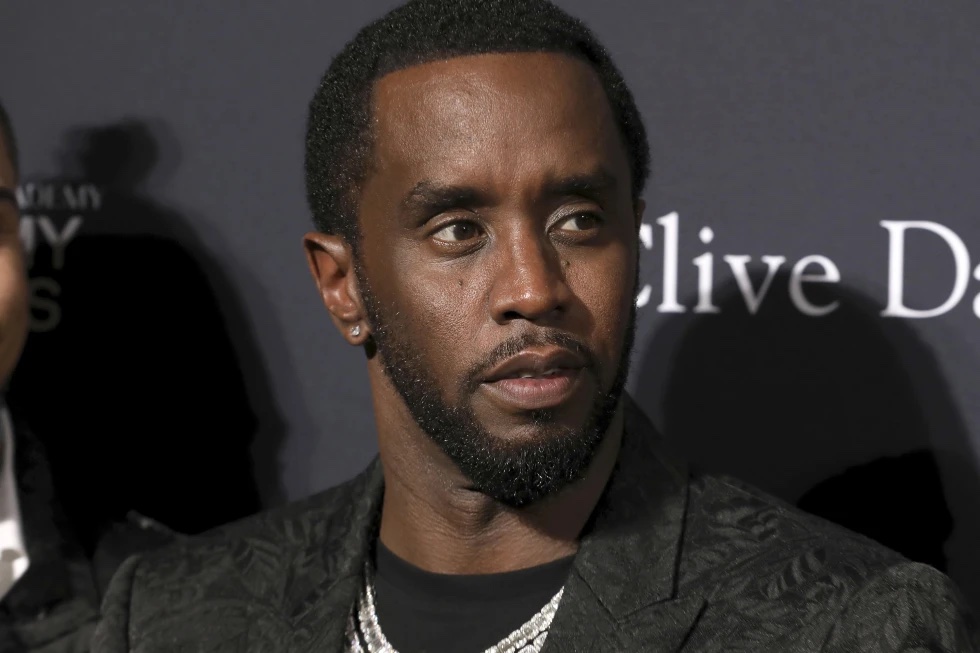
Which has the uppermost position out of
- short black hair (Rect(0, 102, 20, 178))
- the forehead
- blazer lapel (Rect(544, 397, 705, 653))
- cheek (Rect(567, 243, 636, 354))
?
the forehead

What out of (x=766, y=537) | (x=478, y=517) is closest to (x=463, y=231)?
(x=478, y=517)

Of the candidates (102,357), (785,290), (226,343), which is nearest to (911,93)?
(785,290)

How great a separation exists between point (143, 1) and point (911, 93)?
1.16m

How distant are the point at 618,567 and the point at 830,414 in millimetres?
545

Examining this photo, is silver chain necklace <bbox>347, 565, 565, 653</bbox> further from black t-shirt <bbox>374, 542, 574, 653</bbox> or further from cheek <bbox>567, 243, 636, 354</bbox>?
cheek <bbox>567, 243, 636, 354</bbox>

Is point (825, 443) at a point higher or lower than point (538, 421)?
lower

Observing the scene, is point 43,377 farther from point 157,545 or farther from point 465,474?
point 465,474

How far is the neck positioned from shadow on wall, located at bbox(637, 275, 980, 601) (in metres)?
0.40

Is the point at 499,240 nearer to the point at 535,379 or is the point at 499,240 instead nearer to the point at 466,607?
the point at 535,379

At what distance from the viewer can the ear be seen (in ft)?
5.16

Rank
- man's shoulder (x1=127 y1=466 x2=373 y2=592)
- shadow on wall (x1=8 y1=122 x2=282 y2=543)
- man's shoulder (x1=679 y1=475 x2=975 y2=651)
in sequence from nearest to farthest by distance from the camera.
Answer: man's shoulder (x1=679 y1=475 x2=975 y2=651) → man's shoulder (x1=127 y1=466 x2=373 y2=592) → shadow on wall (x1=8 y1=122 x2=282 y2=543)

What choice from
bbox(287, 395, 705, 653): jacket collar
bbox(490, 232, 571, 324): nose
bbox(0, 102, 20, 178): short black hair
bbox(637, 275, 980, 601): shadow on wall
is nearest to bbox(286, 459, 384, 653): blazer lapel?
bbox(287, 395, 705, 653): jacket collar

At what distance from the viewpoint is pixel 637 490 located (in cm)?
152

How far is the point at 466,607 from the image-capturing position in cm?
151
